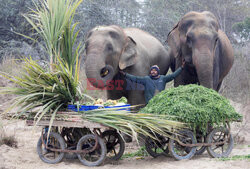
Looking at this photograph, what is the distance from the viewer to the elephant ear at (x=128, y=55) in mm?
7844

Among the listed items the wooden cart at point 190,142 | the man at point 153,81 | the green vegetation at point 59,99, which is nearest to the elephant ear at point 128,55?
the man at point 153,81

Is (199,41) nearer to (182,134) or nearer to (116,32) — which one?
(116,32)

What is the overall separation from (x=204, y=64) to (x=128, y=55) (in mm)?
1597

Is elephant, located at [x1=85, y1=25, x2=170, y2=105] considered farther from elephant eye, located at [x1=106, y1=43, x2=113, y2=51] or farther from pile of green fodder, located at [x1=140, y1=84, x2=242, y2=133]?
pile of green fodder, located at [x1=140, y1=84, x2=242, y2=133]

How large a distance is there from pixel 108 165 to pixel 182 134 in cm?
130

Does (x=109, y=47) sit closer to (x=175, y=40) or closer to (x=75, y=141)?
(x=175, y=40)

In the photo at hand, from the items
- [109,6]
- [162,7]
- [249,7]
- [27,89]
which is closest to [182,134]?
[27,89]

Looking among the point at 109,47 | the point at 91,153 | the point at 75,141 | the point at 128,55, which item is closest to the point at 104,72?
the point at 109,47

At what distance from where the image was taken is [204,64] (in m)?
7.59

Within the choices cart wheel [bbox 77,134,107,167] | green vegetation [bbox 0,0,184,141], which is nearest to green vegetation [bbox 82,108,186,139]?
green vegetation [bbox 0,0,184,141]

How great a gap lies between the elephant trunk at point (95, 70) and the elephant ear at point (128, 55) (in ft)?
1.85

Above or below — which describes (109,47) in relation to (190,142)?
above


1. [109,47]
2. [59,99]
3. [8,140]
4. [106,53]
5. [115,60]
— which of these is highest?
[109,47]

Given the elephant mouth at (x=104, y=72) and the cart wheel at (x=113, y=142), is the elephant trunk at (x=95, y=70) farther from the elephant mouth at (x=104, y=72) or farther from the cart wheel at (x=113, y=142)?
the cart wheel at (x=113, y=142)
